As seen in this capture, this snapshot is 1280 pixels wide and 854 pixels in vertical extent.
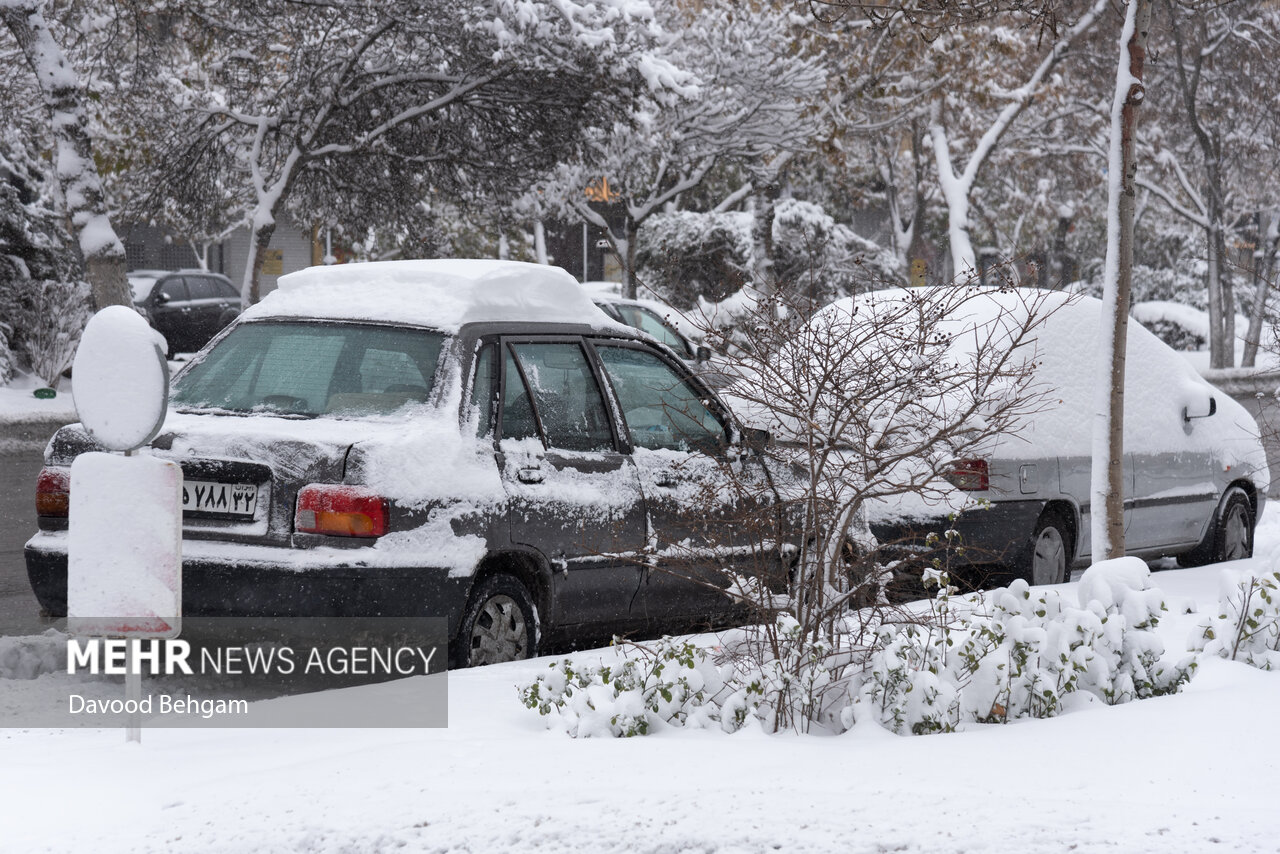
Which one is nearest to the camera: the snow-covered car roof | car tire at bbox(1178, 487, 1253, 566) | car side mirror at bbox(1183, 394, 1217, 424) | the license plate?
the license plate

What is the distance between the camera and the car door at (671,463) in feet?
22.5

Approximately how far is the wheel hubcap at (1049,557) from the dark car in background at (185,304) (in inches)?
842

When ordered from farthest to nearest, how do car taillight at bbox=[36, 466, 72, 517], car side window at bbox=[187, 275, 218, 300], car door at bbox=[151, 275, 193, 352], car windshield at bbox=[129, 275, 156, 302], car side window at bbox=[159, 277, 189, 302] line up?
1. car side window at bbox=[187, 275, 218, 300]
2. car side window at bbox=[159, 277, 189, 302]
3. car door at bbox=[151, 275, 193, 352]
4. car windshield at bbox=[129, 275, 156, 302]
5. car taillight at bbox=[36, 466, 72, 517]

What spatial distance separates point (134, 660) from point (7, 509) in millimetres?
8061

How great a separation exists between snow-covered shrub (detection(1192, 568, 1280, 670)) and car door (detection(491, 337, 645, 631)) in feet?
7.35

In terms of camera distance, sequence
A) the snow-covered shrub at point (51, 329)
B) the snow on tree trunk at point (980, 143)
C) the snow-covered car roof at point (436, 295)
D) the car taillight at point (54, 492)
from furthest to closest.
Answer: the snow on tree trunk at point (980, 143), the snow-covered shrub at point (51, 329), the snow-covered car roof at point (436, 295), the car taillight at point (54, 492)

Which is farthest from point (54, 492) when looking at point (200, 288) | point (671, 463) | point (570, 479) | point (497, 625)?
point (200, 288)

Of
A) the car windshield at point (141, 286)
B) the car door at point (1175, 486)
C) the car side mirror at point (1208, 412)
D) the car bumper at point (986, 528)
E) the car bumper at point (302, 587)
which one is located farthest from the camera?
the car windshield at point (141, 286)

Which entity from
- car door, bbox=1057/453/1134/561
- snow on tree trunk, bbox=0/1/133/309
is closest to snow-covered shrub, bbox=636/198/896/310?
snow on tree trunk, bbox=0/1/133/309

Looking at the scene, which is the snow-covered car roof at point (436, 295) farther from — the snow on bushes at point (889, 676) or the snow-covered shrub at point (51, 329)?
the snow-covered shrub at point (51, 329)

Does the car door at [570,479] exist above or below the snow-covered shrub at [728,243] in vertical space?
below

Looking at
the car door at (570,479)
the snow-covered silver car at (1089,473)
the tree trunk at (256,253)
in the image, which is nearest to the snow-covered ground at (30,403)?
the tree trunk at (256,253)

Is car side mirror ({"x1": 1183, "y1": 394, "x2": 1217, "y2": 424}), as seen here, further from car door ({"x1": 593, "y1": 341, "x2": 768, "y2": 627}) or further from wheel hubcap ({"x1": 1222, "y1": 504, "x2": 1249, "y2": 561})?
car door ({"x1": 593, "y1": 341, "x2": 768, "y2": 627})

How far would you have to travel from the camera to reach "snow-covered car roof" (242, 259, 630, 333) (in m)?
6.66
